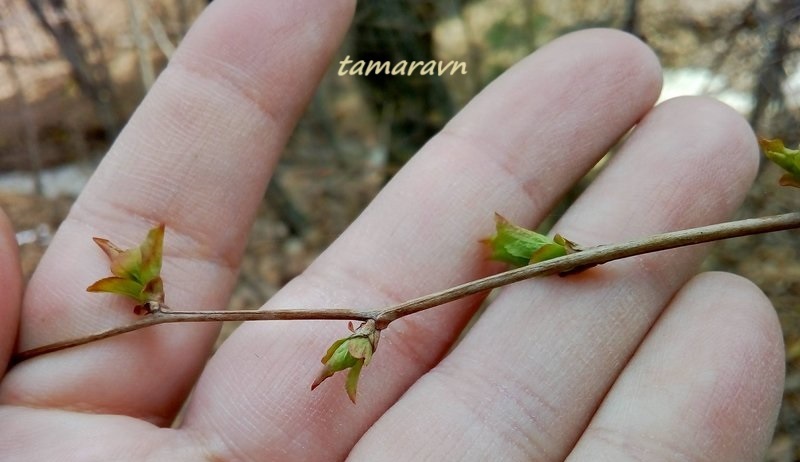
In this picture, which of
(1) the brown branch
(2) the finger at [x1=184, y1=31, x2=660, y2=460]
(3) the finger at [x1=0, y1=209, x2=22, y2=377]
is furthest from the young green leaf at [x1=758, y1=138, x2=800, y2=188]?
(3) the finger at [x1=0, y1=209, x2=22, y2=377]

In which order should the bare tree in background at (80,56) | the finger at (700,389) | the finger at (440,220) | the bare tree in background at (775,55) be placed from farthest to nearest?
the bare tree in background at (80,56), the bare tree in background at (775,55), the finger at (440,220), the finger at (700,389)

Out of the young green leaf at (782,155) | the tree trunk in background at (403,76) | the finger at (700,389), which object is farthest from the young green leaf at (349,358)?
the tree trunk in background at (403,76)

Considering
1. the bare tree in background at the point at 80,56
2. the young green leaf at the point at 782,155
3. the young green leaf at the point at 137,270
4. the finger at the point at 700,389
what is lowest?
the finger at the point at 700,389

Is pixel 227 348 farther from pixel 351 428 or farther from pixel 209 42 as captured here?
pixel 209 42

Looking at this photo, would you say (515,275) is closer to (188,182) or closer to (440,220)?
(440,220)

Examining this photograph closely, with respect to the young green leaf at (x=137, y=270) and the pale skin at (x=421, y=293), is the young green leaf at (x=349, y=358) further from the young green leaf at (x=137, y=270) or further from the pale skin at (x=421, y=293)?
the young green leaf at (x=137, y=270)

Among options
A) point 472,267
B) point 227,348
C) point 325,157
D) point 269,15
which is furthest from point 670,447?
point 325,157
